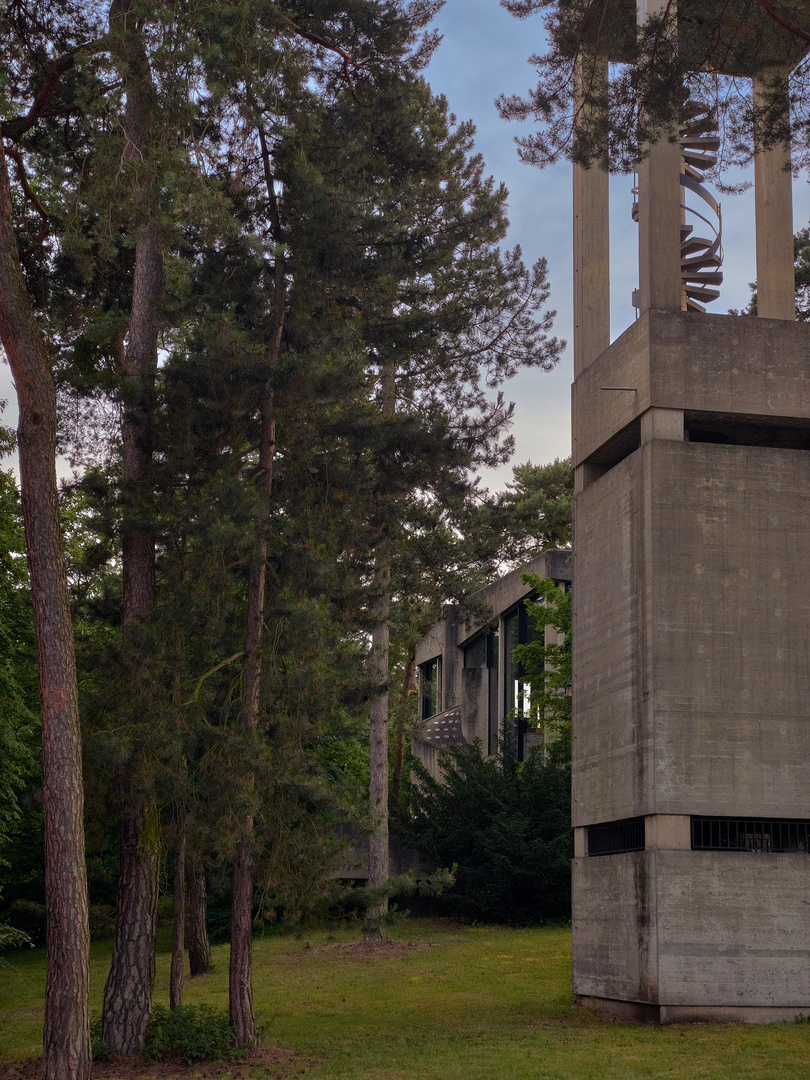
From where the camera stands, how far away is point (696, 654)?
1398 cm

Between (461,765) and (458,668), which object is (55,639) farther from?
(458,668)

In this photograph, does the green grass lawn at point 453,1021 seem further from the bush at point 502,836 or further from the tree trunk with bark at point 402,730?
the tree trunk with bark at point 402,730

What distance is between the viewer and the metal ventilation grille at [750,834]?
1363 cm

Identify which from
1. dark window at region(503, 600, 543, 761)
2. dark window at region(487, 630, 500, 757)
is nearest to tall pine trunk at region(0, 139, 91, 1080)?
dark window at region(503, 600, 543, 761)

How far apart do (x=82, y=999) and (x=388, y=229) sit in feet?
30.4

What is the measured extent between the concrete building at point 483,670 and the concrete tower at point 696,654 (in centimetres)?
788

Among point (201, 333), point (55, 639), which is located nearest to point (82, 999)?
point (55, 639)

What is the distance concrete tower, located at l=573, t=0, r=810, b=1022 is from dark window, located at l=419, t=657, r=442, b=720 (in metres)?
21.9

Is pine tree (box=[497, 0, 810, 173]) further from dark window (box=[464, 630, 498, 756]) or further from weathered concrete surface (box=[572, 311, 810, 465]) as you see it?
dark window (box=[464, 630, 498, 756])

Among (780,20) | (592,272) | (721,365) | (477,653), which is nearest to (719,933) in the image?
(721,365)

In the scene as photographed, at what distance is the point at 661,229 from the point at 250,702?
8.05 m

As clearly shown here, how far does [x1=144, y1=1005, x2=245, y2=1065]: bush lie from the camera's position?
12039mm

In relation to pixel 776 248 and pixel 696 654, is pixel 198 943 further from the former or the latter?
pixel 776 248

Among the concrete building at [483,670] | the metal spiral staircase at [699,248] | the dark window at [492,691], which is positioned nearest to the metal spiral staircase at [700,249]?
the metal spiral staircase at [699,248]
